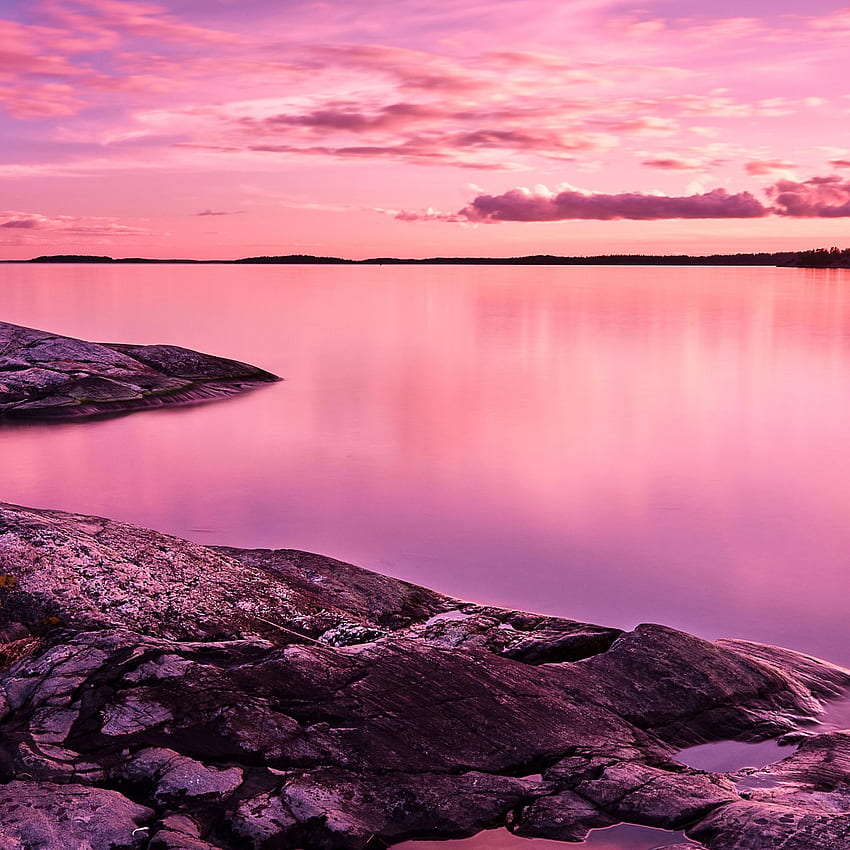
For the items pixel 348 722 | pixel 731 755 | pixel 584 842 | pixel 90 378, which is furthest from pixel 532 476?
pixel 90 378

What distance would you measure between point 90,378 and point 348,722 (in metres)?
21.6

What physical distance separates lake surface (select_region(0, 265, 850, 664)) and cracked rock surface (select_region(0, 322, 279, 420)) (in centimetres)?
120

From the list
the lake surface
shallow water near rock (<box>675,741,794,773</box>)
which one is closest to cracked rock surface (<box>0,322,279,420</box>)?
the lake surface

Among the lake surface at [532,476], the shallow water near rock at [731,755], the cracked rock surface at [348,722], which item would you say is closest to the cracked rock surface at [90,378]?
the lake surface at [532,476]

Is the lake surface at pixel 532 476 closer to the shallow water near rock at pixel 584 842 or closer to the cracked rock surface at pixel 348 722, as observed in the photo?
the cracked rock surface at pixel 348 722

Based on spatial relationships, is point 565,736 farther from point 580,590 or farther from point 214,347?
point 214,347

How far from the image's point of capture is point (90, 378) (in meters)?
26.4

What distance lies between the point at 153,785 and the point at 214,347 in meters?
40.9

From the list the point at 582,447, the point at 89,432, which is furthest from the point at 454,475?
the point at 89,432

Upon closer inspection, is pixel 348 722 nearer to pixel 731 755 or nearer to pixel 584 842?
pixel 584 842

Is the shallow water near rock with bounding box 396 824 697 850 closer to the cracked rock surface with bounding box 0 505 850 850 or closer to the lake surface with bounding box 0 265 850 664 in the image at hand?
the cracked rock surface with bounding box 0 505 850 850

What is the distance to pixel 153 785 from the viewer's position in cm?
648

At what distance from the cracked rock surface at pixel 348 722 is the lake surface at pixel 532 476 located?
2.56 meters

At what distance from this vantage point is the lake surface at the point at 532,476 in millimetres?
12898
